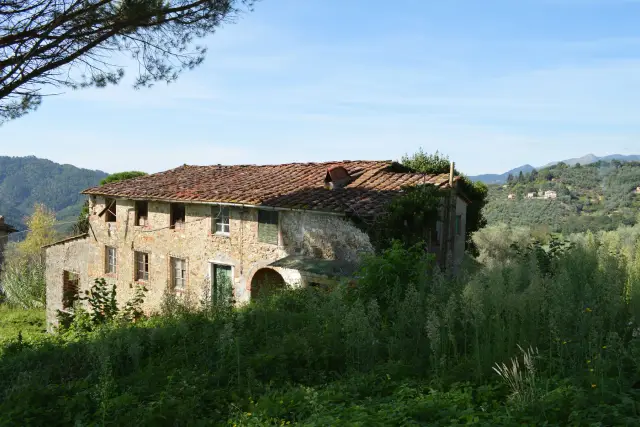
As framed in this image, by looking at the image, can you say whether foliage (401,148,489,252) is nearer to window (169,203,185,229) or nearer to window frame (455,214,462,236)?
window frame (455,214,462,236)

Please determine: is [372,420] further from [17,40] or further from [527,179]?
[527,179]

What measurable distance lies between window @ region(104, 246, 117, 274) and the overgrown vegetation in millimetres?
13363

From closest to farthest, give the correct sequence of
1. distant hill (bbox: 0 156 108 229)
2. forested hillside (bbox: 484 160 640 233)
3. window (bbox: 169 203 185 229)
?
window (bbox: 169 203 185 229) → forested hillside (bbox: 484 160 640 233) → distant hill (bbox: 0 156 108 229)

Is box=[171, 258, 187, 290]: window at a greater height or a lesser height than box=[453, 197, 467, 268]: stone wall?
lesser

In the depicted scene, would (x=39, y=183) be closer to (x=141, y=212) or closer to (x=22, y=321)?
(x=22, y=321)

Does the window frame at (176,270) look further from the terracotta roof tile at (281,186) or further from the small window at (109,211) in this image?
the small window at (109,211)

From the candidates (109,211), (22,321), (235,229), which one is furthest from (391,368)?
(22,321)

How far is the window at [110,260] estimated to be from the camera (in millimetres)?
21192

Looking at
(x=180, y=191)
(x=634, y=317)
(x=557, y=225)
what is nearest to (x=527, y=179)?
(x=557, y=225)

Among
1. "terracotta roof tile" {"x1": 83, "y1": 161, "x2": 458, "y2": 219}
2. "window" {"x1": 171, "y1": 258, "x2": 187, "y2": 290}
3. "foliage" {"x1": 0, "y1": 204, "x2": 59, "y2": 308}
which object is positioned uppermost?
"terracotta roof tile" {"x1": 83, "y1": 161, "x2": 458, "y2": 219}

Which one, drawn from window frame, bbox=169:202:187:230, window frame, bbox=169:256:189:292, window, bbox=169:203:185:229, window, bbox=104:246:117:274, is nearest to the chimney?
window frame, bbox=169:202:187:230

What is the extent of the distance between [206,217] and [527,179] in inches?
1482

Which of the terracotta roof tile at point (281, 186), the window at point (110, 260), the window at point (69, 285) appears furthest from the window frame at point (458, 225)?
the window at point (69, 285)

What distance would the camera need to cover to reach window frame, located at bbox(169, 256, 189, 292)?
1830cm
